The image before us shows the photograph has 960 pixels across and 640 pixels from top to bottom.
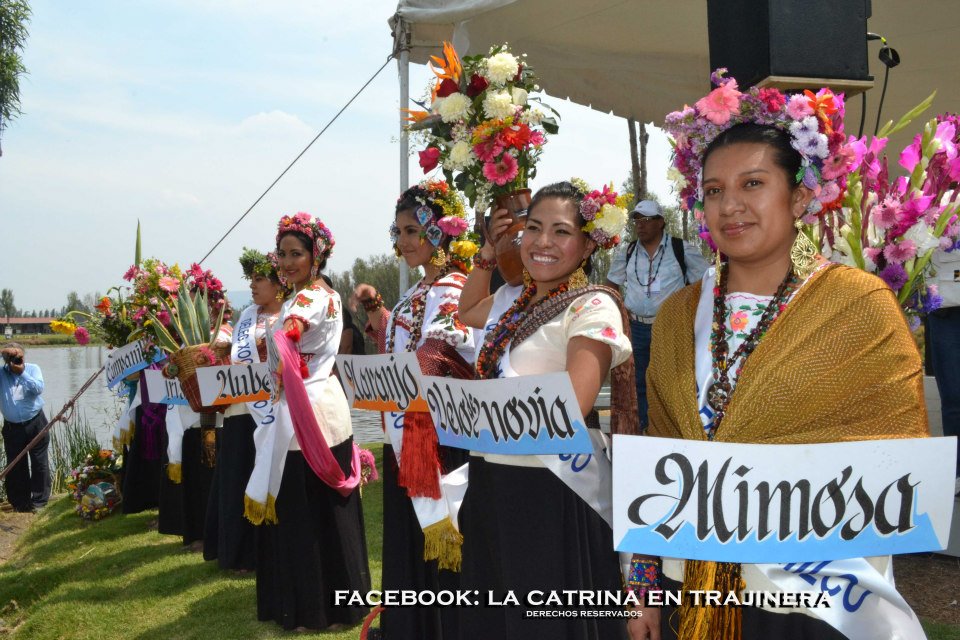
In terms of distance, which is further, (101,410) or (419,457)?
(101,410)

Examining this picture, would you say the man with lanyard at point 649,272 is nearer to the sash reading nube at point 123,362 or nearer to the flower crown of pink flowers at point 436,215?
the flower crown of pink flowers at point 436,215

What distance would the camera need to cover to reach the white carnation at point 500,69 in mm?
3277

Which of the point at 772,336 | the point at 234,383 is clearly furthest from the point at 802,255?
the point at 234,383

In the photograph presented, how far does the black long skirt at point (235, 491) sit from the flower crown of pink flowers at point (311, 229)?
4.58ft

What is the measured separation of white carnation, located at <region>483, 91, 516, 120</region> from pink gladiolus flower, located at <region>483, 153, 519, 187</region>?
0.55 feet

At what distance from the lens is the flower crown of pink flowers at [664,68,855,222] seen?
2217mm

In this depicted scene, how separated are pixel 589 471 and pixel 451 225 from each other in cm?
188

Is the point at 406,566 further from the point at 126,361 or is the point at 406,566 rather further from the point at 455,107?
the point at 126,361

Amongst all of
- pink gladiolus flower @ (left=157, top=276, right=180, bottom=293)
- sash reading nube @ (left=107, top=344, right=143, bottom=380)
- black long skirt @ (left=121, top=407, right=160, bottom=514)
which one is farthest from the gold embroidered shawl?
black long skirt @ (left=121, top=407, right=160, bottom=514)

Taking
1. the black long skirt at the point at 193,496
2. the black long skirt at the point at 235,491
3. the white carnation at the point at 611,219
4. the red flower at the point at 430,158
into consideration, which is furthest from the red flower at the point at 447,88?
the black long skirt at the point at 193,496

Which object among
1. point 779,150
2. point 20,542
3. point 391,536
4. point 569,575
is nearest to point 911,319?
point 779,150

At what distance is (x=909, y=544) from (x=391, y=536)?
2.65m

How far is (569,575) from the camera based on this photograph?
278cm

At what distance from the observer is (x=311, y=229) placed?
5.16m
